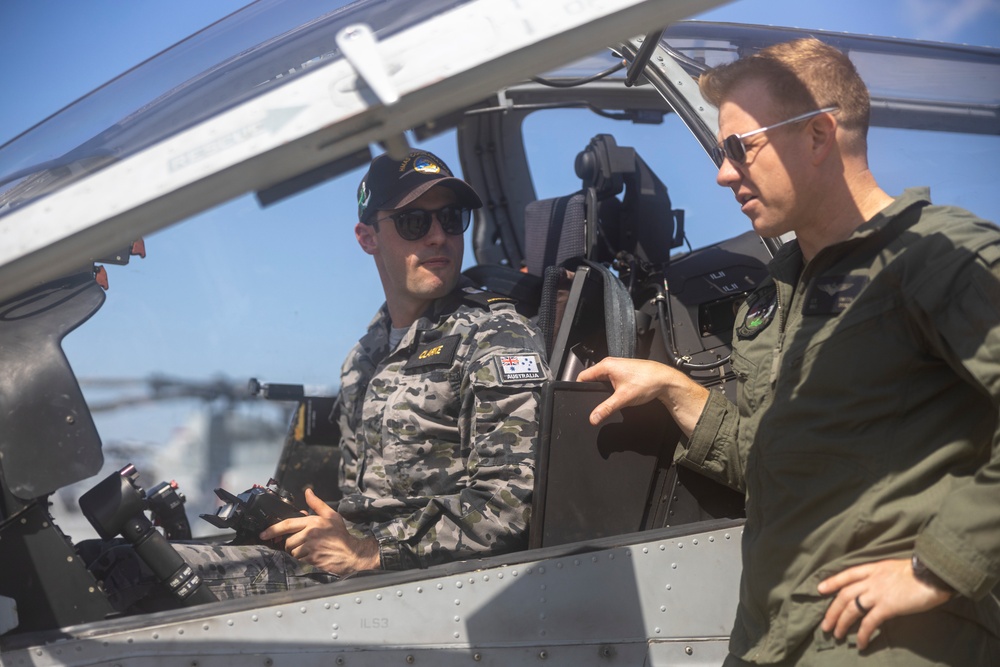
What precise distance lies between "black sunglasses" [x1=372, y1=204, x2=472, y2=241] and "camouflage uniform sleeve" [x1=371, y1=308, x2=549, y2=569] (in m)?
0.38

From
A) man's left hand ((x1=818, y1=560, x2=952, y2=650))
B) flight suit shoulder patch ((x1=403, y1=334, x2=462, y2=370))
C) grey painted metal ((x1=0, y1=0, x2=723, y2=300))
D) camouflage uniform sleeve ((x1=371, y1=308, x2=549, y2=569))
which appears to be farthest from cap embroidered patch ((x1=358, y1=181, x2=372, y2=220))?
man's left hand ((x1=818, y1=560, x2=952, y2=650))

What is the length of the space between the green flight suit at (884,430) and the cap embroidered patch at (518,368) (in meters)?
0.73

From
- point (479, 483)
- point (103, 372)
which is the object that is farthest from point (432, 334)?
point (103, 372)

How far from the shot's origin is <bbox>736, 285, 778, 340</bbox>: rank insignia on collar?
4.85 feet

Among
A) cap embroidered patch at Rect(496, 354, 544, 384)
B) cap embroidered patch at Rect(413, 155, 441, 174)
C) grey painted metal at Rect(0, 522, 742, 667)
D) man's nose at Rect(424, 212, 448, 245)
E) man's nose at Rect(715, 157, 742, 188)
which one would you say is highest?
cap embroidered patch at Rect(413, 155, 441, 174)

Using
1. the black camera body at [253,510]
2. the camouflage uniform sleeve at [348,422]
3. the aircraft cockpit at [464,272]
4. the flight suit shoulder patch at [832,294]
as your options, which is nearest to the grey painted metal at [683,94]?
the aircraft cockpit at [464,272]

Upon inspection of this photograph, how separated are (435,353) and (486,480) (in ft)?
1.22

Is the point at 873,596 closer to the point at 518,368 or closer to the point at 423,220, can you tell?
the point at 518,368

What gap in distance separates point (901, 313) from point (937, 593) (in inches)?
13.7

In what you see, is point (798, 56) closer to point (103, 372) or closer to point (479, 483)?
point (479, 483)

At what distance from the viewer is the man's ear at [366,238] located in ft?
8.16

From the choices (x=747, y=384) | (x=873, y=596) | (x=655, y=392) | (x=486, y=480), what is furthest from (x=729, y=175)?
(x=486, y=480)

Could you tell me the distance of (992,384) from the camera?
107cm

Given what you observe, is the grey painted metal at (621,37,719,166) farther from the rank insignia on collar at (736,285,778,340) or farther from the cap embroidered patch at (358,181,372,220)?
the cap embroidered patch at (358,181,372,220)
